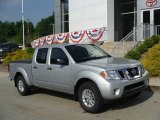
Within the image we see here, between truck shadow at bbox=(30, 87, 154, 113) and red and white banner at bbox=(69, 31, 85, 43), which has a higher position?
red and white banner at bbox=(69, 31, 85, 43)

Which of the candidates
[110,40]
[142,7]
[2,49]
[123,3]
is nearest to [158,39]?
[142,7]

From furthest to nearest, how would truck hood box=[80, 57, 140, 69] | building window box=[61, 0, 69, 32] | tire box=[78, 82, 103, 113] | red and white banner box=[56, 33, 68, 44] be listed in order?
building window box=[61, 0, 69, 32], red and white banner box=[56, 33, 68, 44], truck hood box=[80, 57, 140, 69], tire box=[78, 82, 103, 113]

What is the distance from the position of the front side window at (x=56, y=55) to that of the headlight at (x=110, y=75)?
163 centimetres

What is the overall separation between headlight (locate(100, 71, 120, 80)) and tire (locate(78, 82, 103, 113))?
382mm

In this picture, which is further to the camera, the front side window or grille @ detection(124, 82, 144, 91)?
the front side window

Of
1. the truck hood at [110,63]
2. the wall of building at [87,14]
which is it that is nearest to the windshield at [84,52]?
the truck hood at [110,63]

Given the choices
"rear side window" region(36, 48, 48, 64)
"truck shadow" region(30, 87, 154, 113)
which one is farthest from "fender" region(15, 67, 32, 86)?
"truck shadow" region(30, 87, 154, 113)

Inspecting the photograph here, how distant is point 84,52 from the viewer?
9359mm

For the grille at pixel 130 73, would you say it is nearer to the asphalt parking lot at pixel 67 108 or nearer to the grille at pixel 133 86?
the grille at pixel 133 86

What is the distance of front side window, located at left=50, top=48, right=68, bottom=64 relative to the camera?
925 cm

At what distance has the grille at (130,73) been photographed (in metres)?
7.97

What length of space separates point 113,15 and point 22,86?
A: 17563 millimetres

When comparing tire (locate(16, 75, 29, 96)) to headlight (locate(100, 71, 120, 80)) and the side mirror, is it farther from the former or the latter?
headlight (locate(100, 71, 120, 80))

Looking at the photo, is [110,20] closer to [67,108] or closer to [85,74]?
[67,108]
